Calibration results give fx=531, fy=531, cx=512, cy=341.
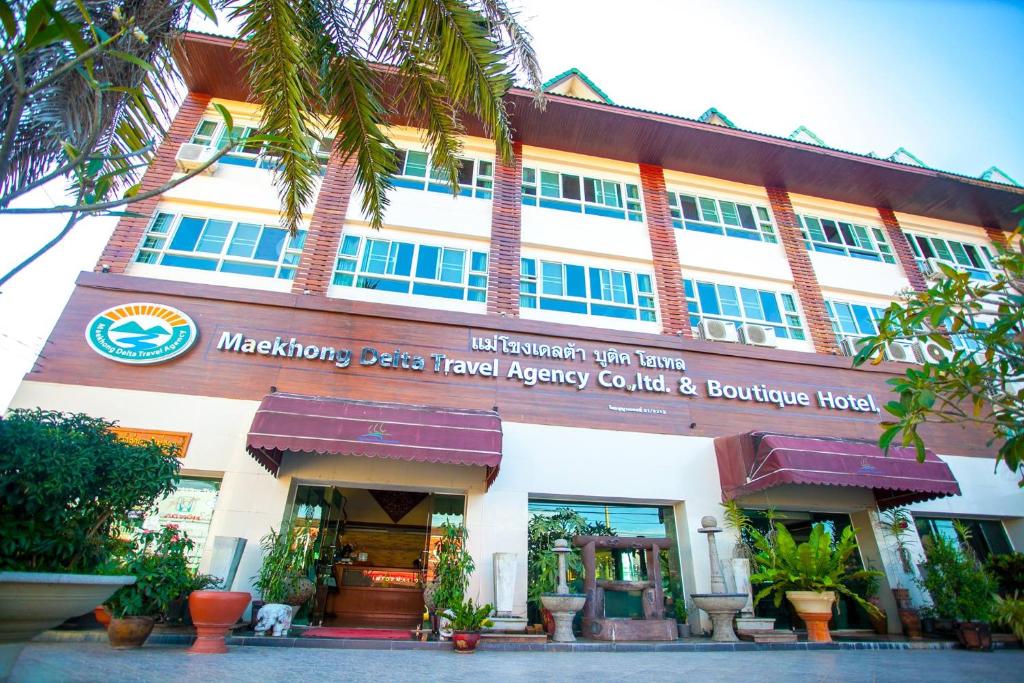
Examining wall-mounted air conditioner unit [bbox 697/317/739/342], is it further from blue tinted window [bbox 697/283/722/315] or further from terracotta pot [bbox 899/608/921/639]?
terracotta pot [bbox 899/608/921/639]

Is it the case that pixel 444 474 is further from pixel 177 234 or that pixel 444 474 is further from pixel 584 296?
pixel 177 234

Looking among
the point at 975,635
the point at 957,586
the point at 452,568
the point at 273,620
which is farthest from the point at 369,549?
the point at 957,586

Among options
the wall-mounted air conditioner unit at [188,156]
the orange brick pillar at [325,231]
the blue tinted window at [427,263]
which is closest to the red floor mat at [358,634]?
the orange brick pillar at [325,231]

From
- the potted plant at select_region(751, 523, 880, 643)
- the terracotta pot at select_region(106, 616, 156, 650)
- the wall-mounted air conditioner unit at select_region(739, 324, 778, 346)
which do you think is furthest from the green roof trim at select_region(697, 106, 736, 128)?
the terracotta pot at select_region(106, 616, 156, 650)

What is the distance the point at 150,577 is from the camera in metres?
5.59

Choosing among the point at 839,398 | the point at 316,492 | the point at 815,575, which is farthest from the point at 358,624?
the point at 839,398

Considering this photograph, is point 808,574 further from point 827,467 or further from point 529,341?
point 529,341

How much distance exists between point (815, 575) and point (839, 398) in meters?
4.16

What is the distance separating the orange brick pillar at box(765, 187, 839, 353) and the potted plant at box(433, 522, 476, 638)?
339 inches

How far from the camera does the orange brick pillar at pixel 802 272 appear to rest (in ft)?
38.0

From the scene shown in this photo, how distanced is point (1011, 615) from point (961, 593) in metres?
0.81

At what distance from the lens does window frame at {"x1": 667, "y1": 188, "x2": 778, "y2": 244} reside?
496 inches

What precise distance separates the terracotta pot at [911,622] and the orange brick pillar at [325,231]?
36.5 ft

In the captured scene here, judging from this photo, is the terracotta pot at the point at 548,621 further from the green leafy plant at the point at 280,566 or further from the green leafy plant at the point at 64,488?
the green leafy plant at the point at 64,488
